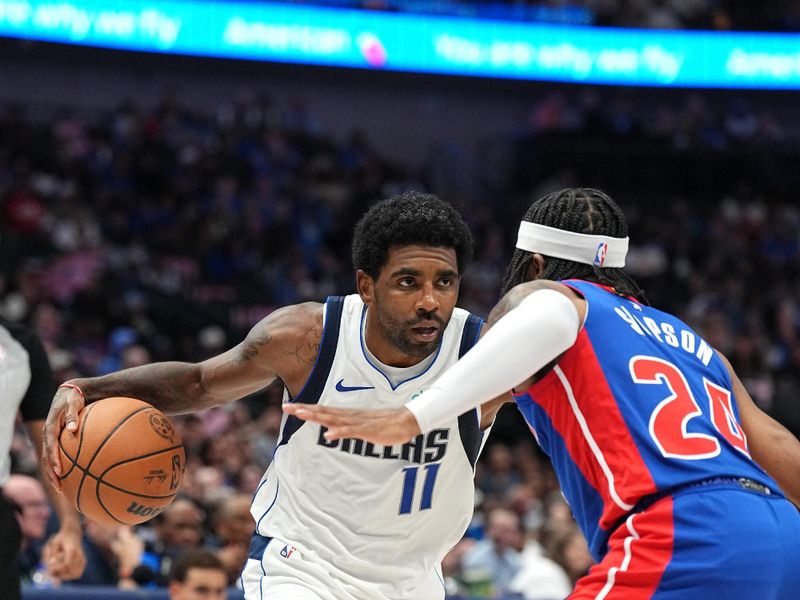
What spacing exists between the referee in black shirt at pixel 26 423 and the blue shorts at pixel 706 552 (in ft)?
8.02

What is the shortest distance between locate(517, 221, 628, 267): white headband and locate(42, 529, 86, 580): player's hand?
231 cm

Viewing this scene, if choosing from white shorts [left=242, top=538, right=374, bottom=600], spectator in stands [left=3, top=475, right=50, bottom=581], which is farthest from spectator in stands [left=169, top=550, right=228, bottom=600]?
white shorts [left=242, top=538, right=374, bottom=600]

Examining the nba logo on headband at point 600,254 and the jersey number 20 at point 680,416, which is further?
the nba logo on headband at point 600,254

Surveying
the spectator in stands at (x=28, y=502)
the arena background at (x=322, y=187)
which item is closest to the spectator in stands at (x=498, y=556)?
the arena background at (x=322, y=187)

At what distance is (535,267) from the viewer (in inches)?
130

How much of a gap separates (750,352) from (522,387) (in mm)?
12926

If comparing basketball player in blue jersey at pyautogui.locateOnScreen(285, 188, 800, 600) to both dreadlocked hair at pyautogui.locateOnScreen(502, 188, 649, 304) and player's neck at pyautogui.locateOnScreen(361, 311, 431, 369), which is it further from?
player's neck at pyautogui.locateOnScreen(361, 311, 431, 369)

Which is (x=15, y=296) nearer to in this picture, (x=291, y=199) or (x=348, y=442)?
(x=291, y=199)

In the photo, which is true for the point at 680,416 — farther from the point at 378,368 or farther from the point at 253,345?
the point at 253,345

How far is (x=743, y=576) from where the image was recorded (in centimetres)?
269

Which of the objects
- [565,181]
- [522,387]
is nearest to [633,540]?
[522,387]

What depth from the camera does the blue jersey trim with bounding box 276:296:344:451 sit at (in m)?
3.83

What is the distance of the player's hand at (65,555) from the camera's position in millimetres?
4504

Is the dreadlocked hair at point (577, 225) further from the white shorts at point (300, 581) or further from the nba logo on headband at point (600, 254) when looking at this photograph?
the white shorts at point (300, 581)
